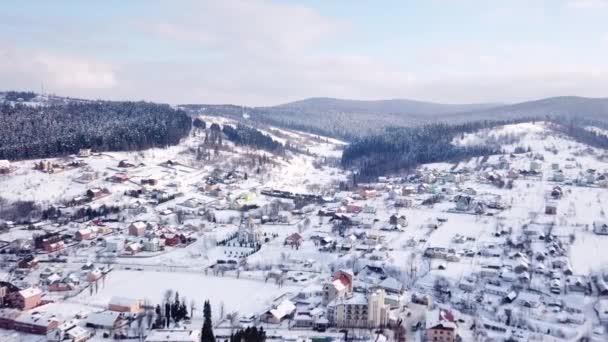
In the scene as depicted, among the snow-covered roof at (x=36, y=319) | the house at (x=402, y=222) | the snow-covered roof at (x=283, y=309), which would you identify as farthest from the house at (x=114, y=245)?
the house at (x=402, y=222)

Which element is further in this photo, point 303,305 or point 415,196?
point 415,196

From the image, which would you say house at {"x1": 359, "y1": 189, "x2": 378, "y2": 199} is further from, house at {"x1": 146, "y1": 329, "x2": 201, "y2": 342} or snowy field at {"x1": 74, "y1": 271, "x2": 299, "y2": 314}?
house at {"x1": 146, "y1": 329, "x2": 201, "y2": 342}

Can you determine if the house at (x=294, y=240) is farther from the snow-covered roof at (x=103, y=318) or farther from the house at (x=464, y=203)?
the house at (x=464, y=203)

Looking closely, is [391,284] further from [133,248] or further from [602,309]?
[133,248]

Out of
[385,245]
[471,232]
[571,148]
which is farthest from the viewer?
[571,148]

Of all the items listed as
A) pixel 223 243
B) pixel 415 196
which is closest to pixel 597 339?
pixel 223 243

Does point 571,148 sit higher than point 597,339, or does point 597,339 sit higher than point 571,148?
point 571,148

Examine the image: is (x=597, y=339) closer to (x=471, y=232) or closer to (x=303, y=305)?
(x=303, y=305)
